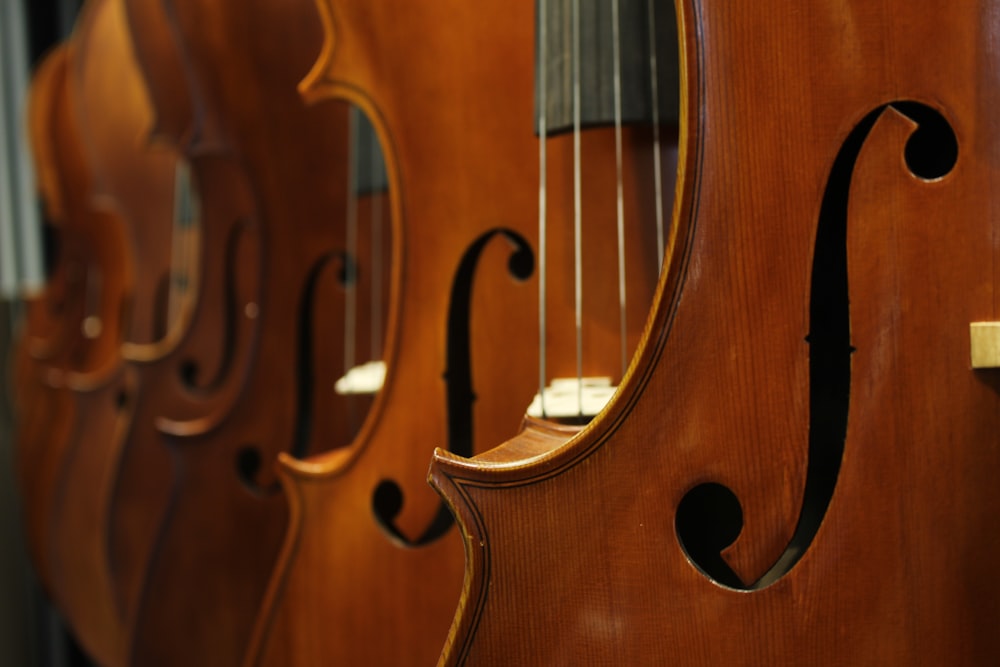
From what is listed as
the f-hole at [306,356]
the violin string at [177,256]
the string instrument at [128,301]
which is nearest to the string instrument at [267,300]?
the f-hole at [306,356]

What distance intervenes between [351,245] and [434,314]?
1.35 feet

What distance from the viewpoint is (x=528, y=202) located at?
98cm

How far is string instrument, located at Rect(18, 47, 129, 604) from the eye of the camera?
2.27 meters

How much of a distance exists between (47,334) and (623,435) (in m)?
2.36

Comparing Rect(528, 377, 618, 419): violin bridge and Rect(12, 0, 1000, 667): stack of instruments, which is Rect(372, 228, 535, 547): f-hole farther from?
Rect(528, 377, 618, 419): violin bridge

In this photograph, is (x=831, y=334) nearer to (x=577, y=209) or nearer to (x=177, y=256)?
(x=577, y=209)

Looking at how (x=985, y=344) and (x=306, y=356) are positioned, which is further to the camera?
(x=306, y=356)

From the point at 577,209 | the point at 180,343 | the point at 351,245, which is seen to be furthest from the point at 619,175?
the point at 180,343

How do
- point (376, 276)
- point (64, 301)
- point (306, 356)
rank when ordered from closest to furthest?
point (376, 276) < point (306, 356) < point (64, 301)

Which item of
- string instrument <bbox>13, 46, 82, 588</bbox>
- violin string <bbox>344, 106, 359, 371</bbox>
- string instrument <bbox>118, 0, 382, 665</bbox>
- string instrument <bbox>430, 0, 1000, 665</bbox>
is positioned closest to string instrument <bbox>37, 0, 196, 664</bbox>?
string instrument <bbox>13, 46, 82, 588</bbox>

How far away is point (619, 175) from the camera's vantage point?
35.6 inches

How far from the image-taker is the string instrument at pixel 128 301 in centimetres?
201

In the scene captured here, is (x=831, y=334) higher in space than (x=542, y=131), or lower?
lower

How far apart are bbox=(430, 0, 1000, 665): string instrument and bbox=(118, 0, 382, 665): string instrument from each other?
84 centimetres
